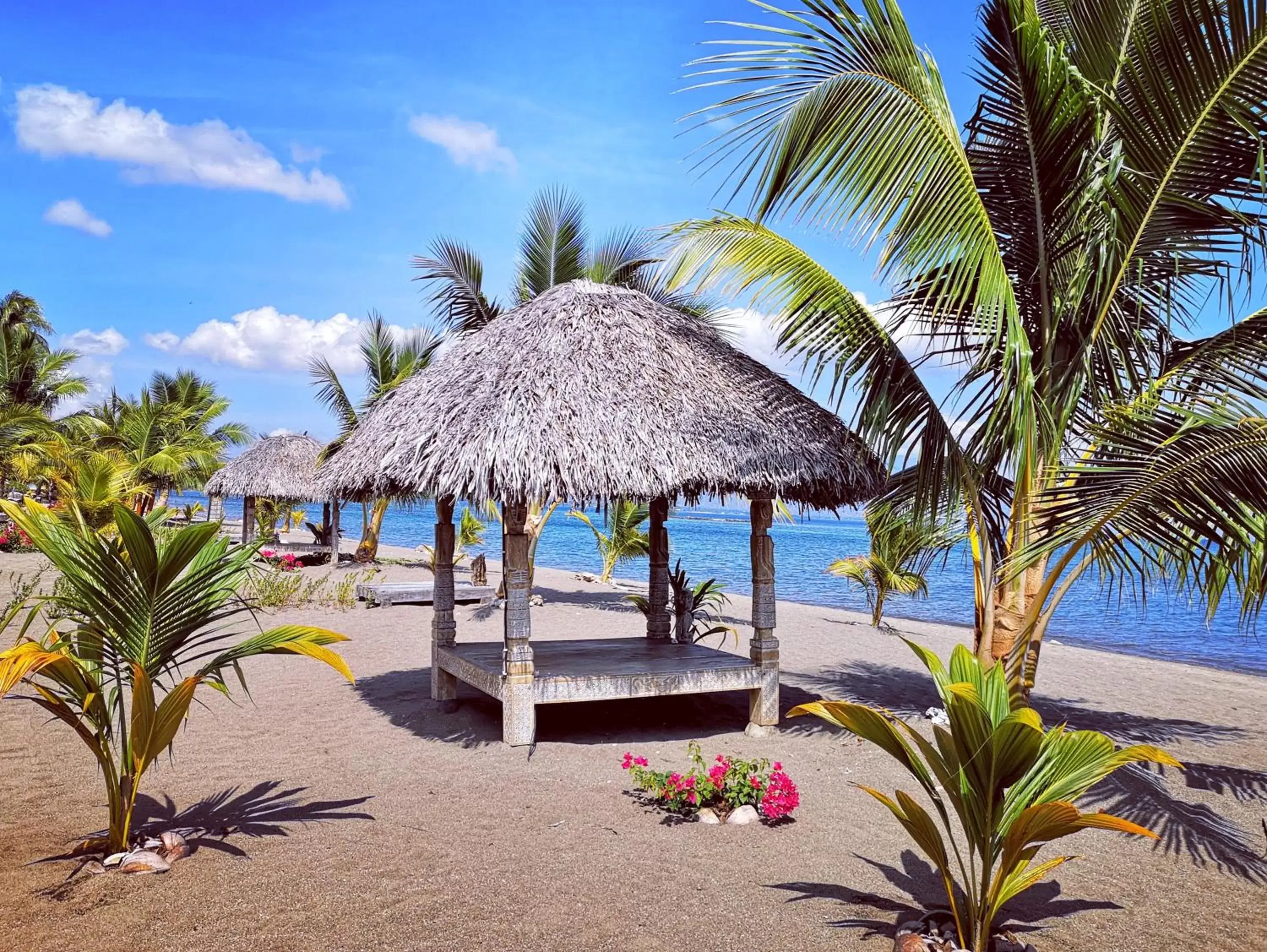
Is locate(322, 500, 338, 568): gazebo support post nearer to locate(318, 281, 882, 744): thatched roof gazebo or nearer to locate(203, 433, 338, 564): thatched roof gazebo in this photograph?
locate(203, 433, 338, 564): thatched roof gazebo

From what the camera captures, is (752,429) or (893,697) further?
(893,697)

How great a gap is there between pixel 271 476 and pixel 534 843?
1883 cm

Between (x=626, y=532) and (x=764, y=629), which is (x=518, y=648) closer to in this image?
(x=764, y=629)

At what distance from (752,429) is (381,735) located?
3.58 metres

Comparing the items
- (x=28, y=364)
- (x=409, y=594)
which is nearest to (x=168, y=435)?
(x=28, y=364)

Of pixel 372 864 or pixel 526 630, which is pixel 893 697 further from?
pixel 372 864

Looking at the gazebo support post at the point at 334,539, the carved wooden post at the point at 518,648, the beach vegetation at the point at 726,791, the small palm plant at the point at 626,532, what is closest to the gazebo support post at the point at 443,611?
the carved wooden post at the point at 518,648

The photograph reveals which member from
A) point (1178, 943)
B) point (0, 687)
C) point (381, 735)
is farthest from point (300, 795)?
point (1178, 943)

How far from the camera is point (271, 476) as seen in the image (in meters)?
21.7

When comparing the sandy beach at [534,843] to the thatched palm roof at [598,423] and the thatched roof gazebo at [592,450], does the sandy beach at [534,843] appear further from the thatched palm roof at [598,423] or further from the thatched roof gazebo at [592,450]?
the thatched palm roof at [598,423]

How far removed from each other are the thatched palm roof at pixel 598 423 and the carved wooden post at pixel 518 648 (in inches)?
19.3

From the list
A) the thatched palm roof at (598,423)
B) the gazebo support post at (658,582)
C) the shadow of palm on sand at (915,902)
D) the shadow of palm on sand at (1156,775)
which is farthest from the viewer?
the gazebo support post at (658,582)

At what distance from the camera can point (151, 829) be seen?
4500 millimetres

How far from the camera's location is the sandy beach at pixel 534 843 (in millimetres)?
3744
